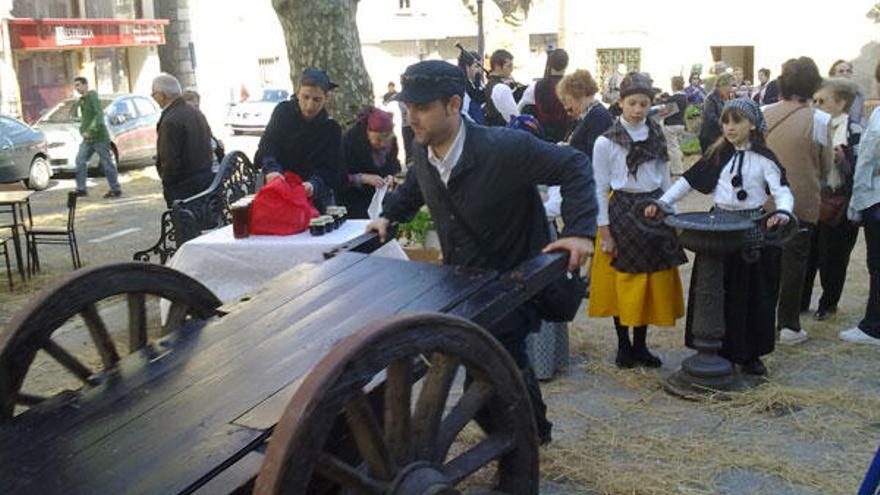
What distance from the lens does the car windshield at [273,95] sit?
25.9 meters

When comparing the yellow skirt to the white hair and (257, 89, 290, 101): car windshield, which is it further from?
(257, 89, 290, 101): car windshield

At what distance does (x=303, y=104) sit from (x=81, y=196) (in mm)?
9971

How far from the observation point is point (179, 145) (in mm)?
7375

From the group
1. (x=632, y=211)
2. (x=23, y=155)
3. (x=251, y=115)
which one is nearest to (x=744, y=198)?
(x=632, y=211)

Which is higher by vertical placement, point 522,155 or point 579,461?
point 522,155

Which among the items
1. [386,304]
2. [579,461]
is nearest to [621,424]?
[579,461]

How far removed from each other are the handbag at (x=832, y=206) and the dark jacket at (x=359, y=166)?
286 cm

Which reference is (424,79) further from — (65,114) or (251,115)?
(251,115)

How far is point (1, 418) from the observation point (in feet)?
8.93

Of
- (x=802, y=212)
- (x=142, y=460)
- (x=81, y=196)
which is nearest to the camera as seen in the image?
(x=142, y=460)

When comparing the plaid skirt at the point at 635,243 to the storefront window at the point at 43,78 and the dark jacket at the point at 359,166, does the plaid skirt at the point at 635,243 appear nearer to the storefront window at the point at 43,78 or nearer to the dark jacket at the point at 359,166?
the dark jacket at the point at 359,166

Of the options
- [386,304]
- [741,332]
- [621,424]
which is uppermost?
[386,304]

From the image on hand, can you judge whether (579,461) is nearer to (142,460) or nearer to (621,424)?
(621,424)

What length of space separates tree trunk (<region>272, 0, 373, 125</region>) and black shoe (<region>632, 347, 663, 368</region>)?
4.71 meters
